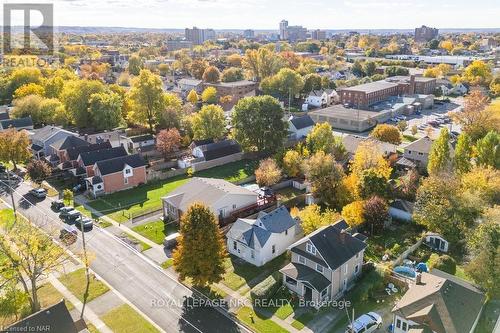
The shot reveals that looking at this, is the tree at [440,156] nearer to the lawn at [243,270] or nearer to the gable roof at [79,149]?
the lawn at [243,270]

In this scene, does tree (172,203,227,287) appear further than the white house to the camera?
No

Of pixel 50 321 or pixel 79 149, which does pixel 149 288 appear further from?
pixel 79 149

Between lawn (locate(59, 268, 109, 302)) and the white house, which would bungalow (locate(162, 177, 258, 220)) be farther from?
lawn (locate(59, 268, 109, 302))

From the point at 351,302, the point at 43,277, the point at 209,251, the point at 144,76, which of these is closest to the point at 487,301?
the point at 351,302

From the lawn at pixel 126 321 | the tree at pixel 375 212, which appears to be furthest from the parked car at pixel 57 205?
the tree at pixel 375 212

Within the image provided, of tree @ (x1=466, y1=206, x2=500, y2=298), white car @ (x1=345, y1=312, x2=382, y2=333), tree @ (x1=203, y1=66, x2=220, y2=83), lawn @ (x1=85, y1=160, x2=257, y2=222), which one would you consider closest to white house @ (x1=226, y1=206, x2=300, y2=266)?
white car @ (x1=345, y1=312, x2=382, y2=333)

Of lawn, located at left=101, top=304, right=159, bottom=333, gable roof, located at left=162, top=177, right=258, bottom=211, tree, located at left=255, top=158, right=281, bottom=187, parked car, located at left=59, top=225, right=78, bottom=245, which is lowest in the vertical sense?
lawn, located at left=101, top=304, right=159, bottom=333

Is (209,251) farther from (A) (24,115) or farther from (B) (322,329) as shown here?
(A) (24,115)
